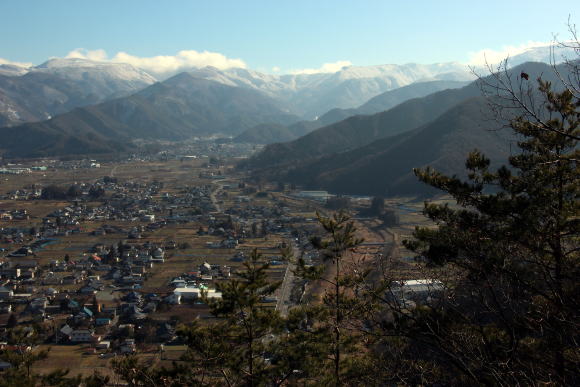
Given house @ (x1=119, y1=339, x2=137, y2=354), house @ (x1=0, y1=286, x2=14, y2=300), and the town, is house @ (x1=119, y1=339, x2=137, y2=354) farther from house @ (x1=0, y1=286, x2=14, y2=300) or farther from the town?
house @ (x1=0, y1=286, x2=14, y2=300)

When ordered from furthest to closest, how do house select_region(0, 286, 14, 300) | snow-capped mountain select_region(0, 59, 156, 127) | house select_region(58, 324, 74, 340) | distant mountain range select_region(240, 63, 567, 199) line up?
snow-capped mountain select_region(0, 59, 156, 127)
distant mountain range select_region(240, 63, 567, 199)
house select_region(0, 286, 14, 300)
house select_region(58, 324, 74, 340)

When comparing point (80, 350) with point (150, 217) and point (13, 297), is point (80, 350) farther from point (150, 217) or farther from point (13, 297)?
point (150, 217)

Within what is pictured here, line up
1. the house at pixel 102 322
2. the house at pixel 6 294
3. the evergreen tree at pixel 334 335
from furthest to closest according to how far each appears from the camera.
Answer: the house at pixel 6 294, the house at pixel 102 322, the evergreen tree at pixel 334 335

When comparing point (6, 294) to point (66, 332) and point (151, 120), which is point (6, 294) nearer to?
point (66, 332)

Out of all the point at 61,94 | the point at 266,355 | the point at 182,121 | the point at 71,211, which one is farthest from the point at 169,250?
the point at 61,94

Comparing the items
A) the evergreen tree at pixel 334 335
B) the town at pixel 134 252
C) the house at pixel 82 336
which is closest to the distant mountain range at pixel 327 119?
the town at pixel 134 252

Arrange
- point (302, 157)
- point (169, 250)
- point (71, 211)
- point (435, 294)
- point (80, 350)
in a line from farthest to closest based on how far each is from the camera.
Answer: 1. point (302, 157)
2. point (71, 211)
3. point (169, 250)
4. point (80, 350)
5. point (435, 294)

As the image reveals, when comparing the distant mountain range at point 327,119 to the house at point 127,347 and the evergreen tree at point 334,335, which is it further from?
the evergreen tree at point 334,335

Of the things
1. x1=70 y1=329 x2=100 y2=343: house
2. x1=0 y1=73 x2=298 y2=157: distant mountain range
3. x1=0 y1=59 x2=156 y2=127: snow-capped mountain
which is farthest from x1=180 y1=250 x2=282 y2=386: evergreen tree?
x1=0 y1=59 x2=156 y2=127: snow-capped mountain
